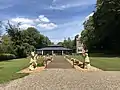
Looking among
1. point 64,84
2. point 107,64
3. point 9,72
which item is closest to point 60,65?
point 107,64

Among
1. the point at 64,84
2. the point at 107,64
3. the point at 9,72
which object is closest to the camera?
the point at 64,84

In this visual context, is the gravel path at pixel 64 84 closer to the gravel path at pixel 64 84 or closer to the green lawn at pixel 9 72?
the gravel path at pixel 64 84

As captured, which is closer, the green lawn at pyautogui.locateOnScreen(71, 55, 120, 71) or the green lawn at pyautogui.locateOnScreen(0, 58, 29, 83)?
the green lawn at pyautogui.locateOnScreen(0, 58, 29, 83)

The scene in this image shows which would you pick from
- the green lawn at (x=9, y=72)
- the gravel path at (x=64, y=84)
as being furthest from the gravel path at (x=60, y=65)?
the gravel path at (x=64, y=84)

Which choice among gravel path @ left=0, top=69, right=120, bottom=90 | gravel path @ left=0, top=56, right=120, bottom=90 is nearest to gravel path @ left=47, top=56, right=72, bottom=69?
gravel path @ left=0, top=56, right=120, bottom=90

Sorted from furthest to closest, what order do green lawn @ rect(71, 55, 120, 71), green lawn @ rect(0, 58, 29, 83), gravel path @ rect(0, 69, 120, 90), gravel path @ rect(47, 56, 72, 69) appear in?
gravel path @ rect(47, 56, 72, 69)
green lawn @ rect(71, 55, 120, 71)
green lawn @ rect(0, 58, 29, 83)
gravel path @ rect(0, 69, 120, 90)

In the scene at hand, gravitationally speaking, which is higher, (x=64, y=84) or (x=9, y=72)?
(x=9, y=72)

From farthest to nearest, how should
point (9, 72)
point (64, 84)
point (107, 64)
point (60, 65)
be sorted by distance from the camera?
point (107, 64)
point (60, 65)
point (9, 72)
point (64, 84)

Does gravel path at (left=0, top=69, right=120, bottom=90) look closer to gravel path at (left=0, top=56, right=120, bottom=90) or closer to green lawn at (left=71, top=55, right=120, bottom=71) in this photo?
gravel path at (left=0, top=56, right=120, bottom=90)

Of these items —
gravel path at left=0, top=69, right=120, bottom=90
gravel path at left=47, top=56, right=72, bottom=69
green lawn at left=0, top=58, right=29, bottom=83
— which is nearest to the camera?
gravel path at left=0, top=69, right=120, bottom=90

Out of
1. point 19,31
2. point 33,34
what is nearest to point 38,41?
point 33,34

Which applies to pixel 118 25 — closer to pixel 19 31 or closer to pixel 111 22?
pixel 111 22

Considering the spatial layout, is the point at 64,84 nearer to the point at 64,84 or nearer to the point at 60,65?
the point at 64,84

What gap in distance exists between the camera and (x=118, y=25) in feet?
243
